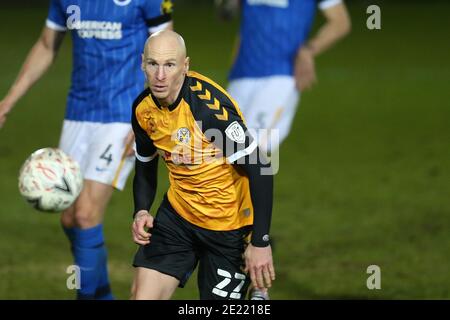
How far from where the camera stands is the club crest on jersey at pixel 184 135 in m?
5.67

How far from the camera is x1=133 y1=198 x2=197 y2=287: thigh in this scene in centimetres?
580

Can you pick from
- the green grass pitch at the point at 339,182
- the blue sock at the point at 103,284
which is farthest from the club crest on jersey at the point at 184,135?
the green grass pitch at the point at 339,182

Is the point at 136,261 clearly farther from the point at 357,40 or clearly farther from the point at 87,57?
the point at 357,40

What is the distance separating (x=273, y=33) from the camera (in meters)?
8.66

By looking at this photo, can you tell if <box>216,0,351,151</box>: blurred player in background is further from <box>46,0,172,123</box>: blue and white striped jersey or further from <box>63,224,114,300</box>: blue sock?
<box>63,224,114,300</box>: blue sock

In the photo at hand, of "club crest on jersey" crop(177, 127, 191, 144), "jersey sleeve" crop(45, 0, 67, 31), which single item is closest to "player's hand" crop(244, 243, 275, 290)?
"club crest on jersey" crop(177, 127, 191, 144)

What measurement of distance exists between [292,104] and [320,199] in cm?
220

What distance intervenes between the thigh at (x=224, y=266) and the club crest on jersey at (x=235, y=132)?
2.14 feet

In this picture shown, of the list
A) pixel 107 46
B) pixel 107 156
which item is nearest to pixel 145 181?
pixel 107 156

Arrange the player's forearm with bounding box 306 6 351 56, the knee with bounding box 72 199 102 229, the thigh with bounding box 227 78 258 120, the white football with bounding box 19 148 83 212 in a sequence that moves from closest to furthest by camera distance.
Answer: the white football with bounding box 19 148 83 212 < the knee with bounding box 72 199 102 229 < the player's forearm with bounding box 306 6 351 56 < the thigh with bounding box 227 78 258 120

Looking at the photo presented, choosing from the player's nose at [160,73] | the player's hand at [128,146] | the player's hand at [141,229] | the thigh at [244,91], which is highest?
the thigh at [244,91]

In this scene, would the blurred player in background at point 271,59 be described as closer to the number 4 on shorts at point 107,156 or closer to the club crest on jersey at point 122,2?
the number 4 on shorts at point 107,156

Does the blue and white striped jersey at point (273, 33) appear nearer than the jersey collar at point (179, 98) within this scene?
No
